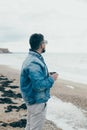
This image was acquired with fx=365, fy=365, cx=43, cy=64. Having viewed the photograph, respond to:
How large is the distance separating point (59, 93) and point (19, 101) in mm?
4408

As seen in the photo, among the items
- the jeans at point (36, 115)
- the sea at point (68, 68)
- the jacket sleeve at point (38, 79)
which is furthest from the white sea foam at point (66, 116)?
the sea at point (68, 68)

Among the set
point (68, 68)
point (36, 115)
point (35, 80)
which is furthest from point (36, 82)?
point (68, 68)

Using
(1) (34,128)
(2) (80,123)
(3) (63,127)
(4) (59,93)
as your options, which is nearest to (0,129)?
(3) (63,127)

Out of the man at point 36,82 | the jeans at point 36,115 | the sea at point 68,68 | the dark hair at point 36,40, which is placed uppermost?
the dark hair at point 36,40

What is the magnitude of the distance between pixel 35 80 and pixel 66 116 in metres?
7.10

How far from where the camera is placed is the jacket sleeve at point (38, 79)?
6.48m

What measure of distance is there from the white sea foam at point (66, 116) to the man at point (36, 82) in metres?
4.68

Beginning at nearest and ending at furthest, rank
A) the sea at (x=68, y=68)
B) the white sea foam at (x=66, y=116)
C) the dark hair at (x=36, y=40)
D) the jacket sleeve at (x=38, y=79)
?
the jacket sleeve at (x=38, y=79) → the dark hair at (x=36, y=40) → the white sea foam at (x=66, y=116) → the sea at (x=68, y=68)

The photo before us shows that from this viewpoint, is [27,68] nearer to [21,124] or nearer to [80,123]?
[21,124]

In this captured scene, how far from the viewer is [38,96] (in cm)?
667

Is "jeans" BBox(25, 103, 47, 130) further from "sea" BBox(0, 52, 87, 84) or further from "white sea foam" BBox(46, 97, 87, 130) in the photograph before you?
"sea" BBox(0, 52, 87, 84)

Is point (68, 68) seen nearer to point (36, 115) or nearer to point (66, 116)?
point (66, 116)

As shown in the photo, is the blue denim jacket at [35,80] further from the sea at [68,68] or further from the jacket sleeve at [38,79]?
the sea at [68,68]

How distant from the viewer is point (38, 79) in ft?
21.2
